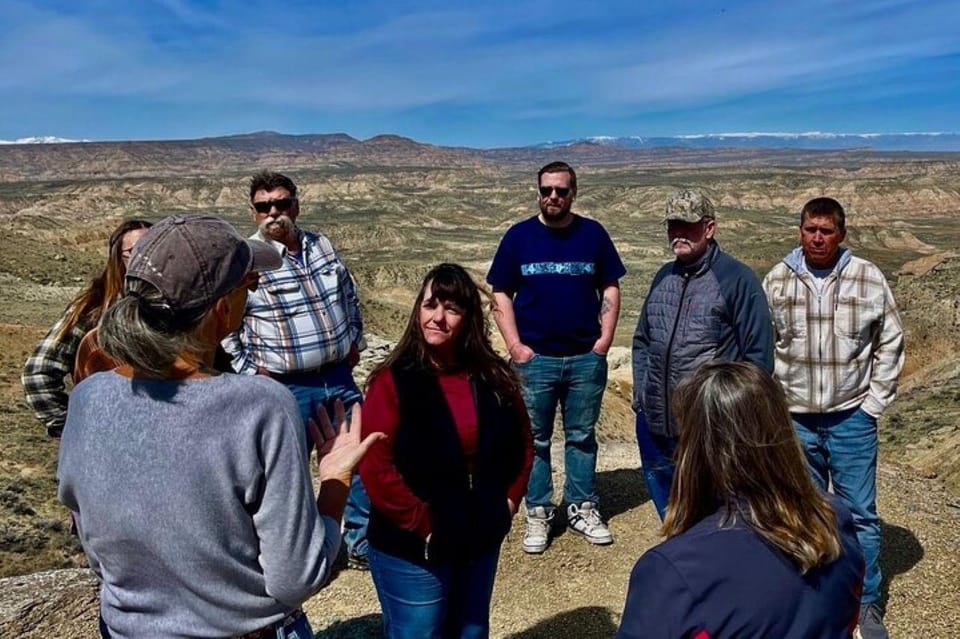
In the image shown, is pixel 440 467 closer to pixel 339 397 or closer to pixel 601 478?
pixel 339 397

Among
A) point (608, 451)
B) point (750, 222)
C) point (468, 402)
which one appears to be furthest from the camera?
point (750, 222)

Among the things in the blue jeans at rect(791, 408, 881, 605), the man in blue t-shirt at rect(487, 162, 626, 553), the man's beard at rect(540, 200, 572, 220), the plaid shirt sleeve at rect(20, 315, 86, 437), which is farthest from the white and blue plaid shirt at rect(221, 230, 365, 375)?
the blue jeans at rect(791, 408, 881, 605)

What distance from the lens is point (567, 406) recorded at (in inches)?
181

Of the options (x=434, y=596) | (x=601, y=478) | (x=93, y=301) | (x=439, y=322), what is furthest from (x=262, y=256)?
(x=601, y=478)

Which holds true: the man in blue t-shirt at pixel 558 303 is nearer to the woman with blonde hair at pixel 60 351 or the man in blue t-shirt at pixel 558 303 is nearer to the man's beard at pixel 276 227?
the man's beard at pixel 276 227

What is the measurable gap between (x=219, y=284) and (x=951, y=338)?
21582 mm

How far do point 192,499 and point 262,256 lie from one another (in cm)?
61

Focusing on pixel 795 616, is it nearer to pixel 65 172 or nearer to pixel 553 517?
pixel 553 517

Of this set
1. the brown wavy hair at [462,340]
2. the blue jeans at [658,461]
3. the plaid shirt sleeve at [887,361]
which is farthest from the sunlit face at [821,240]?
the brown wavy hair at [462,340]

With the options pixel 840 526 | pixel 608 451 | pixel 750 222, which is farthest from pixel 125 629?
pixel 750 222

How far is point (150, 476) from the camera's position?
155 cm

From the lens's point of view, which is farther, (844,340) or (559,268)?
(559,268)

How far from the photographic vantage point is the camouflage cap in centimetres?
359

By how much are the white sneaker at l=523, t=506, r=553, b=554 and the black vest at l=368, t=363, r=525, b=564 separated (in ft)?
7.26
